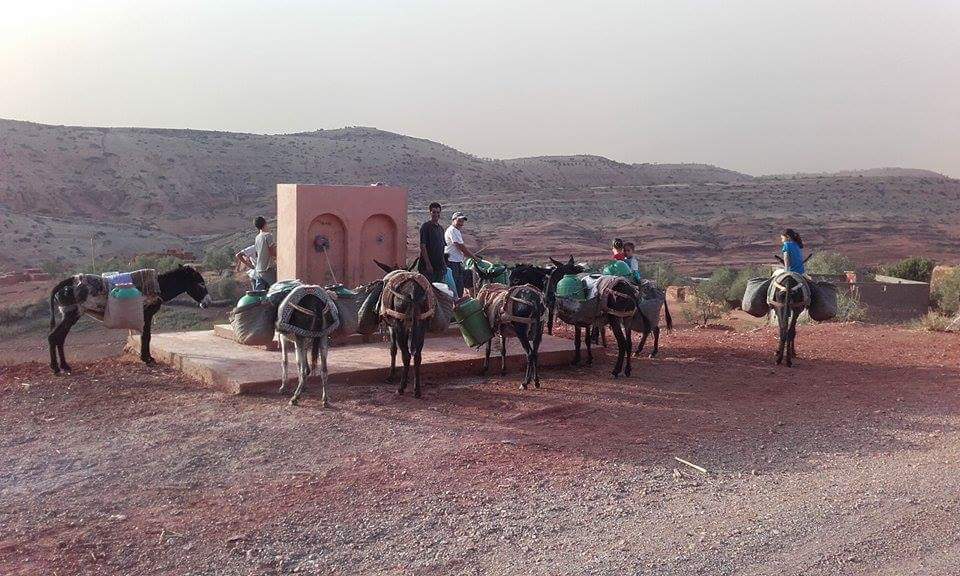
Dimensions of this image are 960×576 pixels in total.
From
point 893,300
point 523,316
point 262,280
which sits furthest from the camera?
point 893,300

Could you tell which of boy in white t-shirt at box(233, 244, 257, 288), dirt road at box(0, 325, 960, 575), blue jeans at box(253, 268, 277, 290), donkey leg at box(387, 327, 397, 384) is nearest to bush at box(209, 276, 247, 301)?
boy in white t-shirt at box(233, 244, 257, 288)

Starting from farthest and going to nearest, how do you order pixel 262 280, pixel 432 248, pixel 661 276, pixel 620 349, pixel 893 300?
1. pixel 661 276
2. pixel 893 300
3. pixel 262 280
4. pixel 432 248
5. pixel 620 349

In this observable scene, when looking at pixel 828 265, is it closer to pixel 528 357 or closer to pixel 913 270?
pixel 913 270

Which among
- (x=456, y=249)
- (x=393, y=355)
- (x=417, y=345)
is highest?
(x=456, y=249)

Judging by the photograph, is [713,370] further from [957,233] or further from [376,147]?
[376,147]

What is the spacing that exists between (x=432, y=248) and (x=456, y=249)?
797 millimetres

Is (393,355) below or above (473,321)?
below

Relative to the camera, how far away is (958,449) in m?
8.28

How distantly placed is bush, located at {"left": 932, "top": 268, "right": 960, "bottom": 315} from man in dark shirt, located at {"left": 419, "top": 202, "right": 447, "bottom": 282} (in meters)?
15.0

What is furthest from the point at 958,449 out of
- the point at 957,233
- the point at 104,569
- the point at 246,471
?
the point at 957,233

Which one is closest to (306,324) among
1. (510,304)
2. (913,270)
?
(510,304)

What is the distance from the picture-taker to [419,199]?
6259 centimetres

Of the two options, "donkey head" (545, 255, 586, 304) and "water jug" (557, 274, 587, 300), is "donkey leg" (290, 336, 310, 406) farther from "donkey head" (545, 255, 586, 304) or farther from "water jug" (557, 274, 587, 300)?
"donkey head" (545, 255, 586, 304)

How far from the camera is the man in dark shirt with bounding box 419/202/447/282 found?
11500mm
